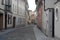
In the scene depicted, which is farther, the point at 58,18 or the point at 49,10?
the point at 49,10

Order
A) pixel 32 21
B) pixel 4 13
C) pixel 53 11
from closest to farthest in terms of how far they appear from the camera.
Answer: pixel 53 11 → pixel 4 13 → pixel 32 21

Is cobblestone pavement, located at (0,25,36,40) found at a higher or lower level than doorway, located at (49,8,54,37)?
lower

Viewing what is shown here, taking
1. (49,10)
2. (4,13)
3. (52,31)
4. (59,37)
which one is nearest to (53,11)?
(49,10)

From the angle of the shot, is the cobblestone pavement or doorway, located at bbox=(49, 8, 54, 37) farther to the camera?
doorway, located at bbox=(49, 8, 54, 37)

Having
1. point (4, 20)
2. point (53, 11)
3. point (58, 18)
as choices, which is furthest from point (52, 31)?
point (4, 20)

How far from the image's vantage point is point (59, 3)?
1409 cm

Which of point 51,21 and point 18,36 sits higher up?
point 51,21

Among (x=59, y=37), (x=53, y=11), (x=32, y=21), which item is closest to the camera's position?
(x=59, y=37)

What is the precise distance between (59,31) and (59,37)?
483mm

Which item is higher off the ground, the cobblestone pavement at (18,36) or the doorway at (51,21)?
the doorway at (51,21)

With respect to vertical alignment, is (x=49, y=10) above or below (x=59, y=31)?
above

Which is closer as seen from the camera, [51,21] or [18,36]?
[51,21]

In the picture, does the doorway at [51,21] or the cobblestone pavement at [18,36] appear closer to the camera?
the cobblestone pavement at [18,36]

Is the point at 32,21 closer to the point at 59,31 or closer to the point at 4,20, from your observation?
the point at 4,20
